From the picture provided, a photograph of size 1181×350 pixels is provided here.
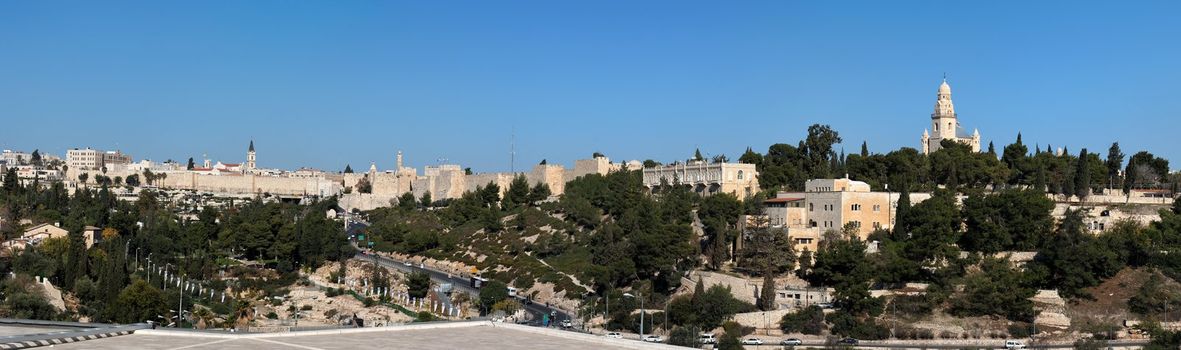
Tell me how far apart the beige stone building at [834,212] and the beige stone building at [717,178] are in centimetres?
625

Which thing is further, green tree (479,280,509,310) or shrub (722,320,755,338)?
green tree (479,280,509,310)

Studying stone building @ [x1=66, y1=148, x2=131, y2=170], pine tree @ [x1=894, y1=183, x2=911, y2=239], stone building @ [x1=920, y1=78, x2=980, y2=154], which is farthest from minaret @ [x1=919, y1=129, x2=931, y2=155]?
stone building @ [x1=66, y1=148, x2=131, y2=170]

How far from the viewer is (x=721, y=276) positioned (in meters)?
41.9

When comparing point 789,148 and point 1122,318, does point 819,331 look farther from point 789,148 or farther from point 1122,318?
point 789,148

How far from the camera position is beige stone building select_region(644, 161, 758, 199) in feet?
182

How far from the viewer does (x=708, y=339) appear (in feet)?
115

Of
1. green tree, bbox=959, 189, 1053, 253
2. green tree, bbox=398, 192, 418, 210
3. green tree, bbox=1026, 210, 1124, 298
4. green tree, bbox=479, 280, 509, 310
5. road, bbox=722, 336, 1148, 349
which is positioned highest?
green tree, bbox=398, 192, 418, 210

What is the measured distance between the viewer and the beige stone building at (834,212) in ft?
148

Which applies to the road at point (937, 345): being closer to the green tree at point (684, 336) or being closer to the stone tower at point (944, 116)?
the green tree at point (684, 336)

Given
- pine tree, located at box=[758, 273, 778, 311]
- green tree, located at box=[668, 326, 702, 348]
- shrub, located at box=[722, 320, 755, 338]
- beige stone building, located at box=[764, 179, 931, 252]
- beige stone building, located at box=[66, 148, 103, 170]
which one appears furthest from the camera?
beige stone building, located at box=[66, 148, 103, 170]

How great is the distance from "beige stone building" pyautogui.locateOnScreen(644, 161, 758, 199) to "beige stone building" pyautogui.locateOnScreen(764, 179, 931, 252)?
6.25m

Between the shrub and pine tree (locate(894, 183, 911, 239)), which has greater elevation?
pine tree (locate(894, 183, 911, 239))

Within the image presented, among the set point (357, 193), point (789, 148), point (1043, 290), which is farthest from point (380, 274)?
point (357, 193)

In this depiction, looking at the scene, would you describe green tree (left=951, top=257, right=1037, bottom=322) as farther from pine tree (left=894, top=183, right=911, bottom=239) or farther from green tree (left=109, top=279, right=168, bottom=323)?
green tree (left=109, top=279, right=168, bottom=323)
